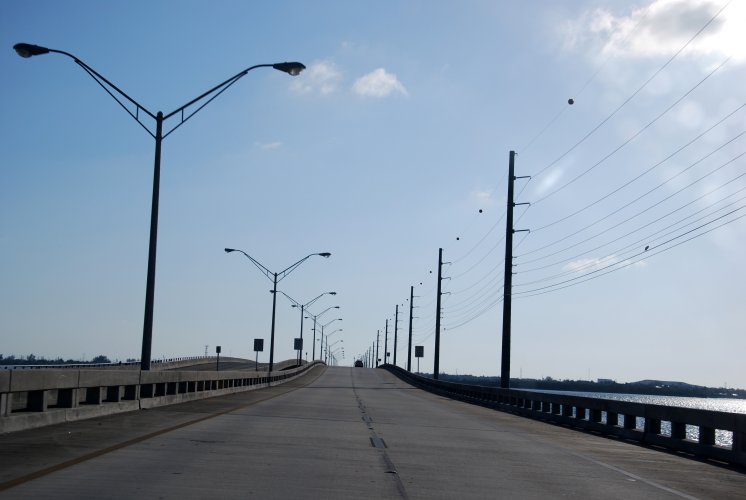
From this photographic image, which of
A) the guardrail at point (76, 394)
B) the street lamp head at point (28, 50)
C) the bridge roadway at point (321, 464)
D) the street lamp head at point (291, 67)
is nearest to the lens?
the bridge roadway at point (321, 464)

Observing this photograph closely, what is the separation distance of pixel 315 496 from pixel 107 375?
12.0m

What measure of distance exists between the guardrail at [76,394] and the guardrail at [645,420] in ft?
42.1

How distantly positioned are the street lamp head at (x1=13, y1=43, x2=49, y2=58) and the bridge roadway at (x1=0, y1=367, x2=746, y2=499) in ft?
32.8

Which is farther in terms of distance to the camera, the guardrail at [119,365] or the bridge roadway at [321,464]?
the guardrail at [119,365]

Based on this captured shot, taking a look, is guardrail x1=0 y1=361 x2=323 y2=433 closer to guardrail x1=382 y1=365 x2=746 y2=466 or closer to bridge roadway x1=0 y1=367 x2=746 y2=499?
bridge roadway x1=0 y1=367 x2=746 y2=499

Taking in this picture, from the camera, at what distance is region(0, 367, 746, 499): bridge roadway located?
10.7 metres

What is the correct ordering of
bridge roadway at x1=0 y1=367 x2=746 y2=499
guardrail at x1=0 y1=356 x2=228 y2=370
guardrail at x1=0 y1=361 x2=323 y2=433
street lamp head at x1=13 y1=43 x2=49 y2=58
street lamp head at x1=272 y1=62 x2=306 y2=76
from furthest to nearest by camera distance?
1. guardrail at x1=0 y1=356 x2=228 y2=370
2. street lamp head at x1=272 y1=62 x2=306 y2=76
3. street lamp head at x1=13 y1=43 x2=49 y2=58
4. guardrail at x1=0 y1=361 x2=323 y2=433
5. bridge roadway at x1=0 y1=367 x2=746 y2=499

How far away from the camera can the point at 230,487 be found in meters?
10.6

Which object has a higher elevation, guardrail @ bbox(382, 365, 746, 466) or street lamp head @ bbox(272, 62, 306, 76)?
street lamp head @ bbox(272, 62, 306, 76)

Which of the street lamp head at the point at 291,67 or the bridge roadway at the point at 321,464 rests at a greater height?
the street lamp head at the point at 291,67

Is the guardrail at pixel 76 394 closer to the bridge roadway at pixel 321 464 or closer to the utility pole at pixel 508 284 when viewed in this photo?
the bridge roadway at pixel 321 464

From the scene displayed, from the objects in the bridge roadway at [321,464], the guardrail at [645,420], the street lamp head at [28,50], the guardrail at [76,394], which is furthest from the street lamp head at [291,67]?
the guardrail at [645,420]

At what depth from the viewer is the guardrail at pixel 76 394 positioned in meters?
15.6

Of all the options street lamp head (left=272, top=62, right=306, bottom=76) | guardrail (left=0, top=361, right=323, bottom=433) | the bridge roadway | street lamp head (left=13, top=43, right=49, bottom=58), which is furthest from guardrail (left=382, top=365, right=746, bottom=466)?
street lamp head (left=13, top=43, right=49, bottom=58)
